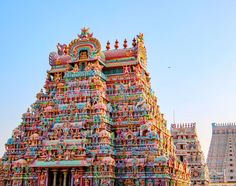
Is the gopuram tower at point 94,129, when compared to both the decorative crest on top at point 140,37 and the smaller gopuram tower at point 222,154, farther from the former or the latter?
the smaller gopuram tower at point 222,154

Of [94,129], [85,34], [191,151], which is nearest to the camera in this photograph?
[94,129]

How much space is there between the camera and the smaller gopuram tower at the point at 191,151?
6222 centimetres

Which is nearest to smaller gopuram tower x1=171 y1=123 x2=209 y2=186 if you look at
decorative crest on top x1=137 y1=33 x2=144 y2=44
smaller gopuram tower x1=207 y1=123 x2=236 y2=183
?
smaller gopuram tower x1=207 y1=123 x2=236 y2=183

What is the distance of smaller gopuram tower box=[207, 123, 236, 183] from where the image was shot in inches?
3167

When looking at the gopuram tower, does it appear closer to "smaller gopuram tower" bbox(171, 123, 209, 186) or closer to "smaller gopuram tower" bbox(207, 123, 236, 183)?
"smaller gopuram tower" bbox(171, 123, 209, 186)

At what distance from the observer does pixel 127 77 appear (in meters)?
45.8

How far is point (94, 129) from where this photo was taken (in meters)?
40.9

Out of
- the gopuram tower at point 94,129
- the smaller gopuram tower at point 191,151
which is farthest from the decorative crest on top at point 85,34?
the smaller gopuram tower at point 191,151

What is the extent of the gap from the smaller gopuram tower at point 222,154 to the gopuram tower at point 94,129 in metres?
35.9

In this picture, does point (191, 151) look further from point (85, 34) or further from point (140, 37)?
point (85, 34)

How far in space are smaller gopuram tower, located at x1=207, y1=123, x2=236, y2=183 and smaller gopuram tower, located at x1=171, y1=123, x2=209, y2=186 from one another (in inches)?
675

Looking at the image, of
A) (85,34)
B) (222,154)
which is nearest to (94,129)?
(85,34)

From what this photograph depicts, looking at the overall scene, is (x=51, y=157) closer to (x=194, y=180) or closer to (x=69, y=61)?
(x=69, y=61)

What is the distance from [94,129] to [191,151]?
3054 cm
